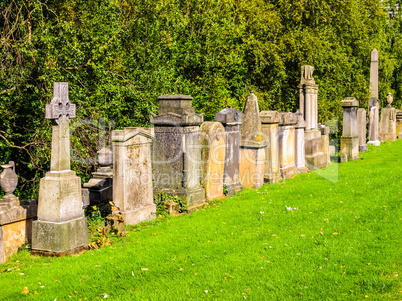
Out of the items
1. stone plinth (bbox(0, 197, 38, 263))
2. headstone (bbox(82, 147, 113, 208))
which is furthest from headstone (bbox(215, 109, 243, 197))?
stone plinth (bbox(0, 197, 38, 263))

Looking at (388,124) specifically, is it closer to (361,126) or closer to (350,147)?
(361,126)

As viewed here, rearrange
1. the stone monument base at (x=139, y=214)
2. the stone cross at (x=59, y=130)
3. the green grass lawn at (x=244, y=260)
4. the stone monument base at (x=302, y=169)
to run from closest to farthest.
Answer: the green grass lawn at (x=244, y=260) → the stone cross at (x=59, y=130) → the stone monument base at (x=139, y=214) → the stone monument base at (x=302, y=169)

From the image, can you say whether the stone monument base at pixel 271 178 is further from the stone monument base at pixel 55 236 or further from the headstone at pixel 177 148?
the stone monument base at pixel 55 236

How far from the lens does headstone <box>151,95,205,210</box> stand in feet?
31.0

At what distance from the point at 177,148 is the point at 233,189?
2.34 metres

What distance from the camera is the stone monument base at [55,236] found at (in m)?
6.84

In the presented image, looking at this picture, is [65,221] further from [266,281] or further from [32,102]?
[32,102]

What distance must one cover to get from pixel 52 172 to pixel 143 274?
7.04ft

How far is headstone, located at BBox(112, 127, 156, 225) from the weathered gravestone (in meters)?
1.53

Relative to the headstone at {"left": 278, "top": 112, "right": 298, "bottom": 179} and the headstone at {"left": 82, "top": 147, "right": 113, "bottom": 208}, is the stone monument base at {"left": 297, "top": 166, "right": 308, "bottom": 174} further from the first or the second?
the headstone at {"left": 82, "top": 147, "right": 113, "bottom": 208}

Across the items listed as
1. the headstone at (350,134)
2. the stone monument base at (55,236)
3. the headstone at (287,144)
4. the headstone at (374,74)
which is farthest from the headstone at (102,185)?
the headstone at (374,74)

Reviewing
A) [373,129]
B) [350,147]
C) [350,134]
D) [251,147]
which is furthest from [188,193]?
[373,129]

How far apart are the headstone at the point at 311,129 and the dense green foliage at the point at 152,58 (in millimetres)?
2851

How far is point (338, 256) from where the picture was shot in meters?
6.33
